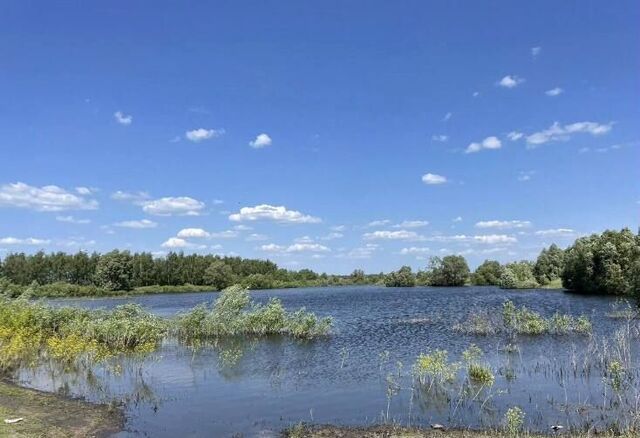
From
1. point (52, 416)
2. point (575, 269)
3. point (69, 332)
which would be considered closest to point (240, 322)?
point (69, 332)

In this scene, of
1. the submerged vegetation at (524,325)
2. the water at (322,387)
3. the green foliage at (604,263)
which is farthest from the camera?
the green foliage at (604,263)

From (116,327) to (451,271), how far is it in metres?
136

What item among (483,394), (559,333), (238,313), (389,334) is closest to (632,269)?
(559,333)

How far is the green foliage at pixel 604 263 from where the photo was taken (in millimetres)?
82500

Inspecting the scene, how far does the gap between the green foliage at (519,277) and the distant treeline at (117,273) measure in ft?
233

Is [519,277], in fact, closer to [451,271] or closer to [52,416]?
[451,271]

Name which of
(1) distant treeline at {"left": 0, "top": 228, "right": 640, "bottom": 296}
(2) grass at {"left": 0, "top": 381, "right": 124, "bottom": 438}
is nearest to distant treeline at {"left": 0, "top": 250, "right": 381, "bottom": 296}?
(1) distant treeline at {"left": 0, "top": 228, "right": 640, "bottom": 296}

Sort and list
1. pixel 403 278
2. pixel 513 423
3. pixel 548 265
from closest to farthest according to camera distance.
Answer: pixel 513 423 < pixel 548 265 < pixel 403 278

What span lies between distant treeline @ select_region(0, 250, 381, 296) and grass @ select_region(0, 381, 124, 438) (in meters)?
110

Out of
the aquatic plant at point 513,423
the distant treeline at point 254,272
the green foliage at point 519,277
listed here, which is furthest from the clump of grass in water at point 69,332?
the green foliage at point 519,277

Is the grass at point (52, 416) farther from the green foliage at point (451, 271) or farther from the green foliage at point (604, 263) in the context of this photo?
the green foliage at point (451, 271)

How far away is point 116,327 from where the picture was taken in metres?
36.3

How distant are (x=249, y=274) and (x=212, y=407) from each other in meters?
164

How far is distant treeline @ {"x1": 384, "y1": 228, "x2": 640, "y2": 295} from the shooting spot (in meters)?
83.6
